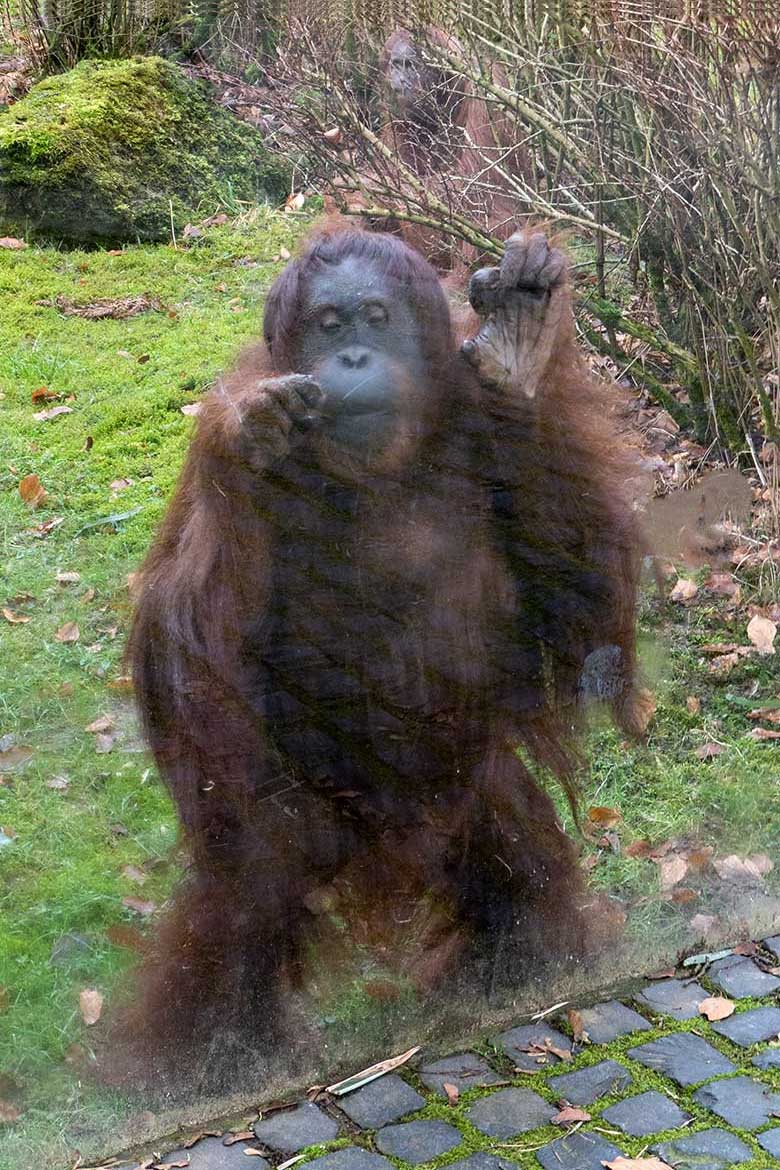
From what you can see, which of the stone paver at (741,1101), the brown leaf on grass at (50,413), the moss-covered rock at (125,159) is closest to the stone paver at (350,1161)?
the stone paver at (741,1101)

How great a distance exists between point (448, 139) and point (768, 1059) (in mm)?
1665

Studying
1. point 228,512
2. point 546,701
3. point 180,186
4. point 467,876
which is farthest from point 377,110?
point 467,876

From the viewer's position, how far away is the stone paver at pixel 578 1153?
2.23 m

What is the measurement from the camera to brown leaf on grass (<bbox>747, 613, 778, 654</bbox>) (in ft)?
8.57

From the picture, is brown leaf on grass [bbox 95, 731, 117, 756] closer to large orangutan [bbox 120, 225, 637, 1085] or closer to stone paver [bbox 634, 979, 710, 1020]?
large orangutan [bbox 120, 225, 637, 1085]

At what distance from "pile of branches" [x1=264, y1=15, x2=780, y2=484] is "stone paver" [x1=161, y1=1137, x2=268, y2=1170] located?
1435 mm

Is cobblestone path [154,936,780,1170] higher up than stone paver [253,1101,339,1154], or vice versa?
stone paver [253,1101,339,1154]

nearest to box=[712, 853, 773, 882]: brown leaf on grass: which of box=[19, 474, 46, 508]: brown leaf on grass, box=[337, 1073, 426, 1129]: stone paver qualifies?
box=[337, 1073, 426, 1129]: stone paver

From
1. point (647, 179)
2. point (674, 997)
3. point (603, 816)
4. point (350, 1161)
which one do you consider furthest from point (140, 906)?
point (647, 179)

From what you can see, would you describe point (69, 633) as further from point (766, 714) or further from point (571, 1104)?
point (766, 714)

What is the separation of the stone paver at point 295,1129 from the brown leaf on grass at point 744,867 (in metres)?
0.94

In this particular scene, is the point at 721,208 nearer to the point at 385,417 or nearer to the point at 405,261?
the point at 405,261

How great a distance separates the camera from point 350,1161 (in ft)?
7.37

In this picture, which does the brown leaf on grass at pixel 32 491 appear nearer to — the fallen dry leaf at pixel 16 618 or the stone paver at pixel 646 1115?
the fallen dry leaf at pixel 16 618
